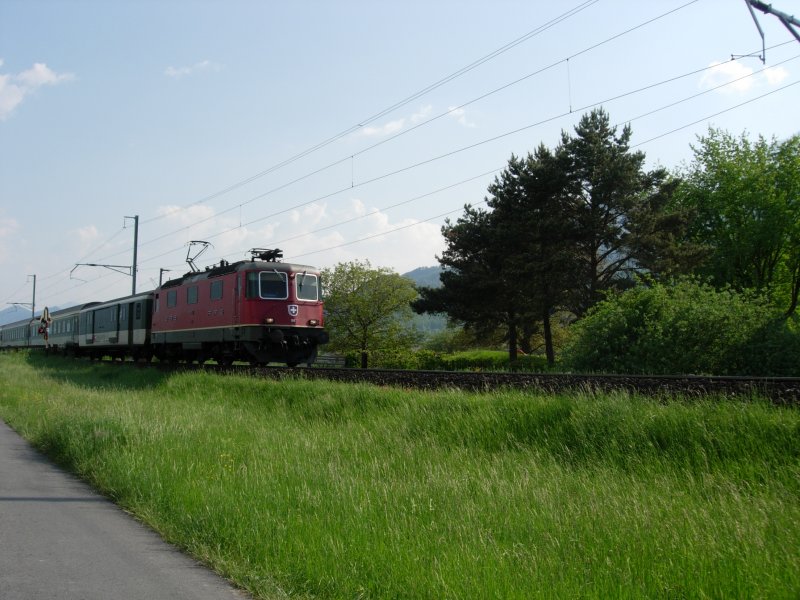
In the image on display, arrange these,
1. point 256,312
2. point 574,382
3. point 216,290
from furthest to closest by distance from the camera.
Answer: point 216,290 < point 256,312 < point 574,382

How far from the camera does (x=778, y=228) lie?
140 ft

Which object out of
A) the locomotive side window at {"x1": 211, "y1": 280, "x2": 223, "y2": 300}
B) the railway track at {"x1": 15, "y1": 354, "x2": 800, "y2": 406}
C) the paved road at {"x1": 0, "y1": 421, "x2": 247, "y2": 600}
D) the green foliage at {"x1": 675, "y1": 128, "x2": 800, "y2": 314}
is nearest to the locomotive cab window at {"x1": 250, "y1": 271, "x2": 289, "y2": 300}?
the locomotive side window at {"x1": 211, "y1": 280, "x2": 223, "y2": 300}

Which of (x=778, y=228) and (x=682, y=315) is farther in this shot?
(x=778, y=228)

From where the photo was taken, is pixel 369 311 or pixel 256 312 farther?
pixel 369 311

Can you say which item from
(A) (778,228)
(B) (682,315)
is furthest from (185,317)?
(A) (778,228)

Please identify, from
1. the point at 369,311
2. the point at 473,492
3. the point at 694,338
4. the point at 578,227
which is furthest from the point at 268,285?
the point at 369,311

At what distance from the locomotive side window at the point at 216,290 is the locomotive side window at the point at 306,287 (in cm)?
262

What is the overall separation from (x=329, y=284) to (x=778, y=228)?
1233 inches

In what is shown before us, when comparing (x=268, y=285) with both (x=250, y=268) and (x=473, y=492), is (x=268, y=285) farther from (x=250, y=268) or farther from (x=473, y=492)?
(x=473, y=492)

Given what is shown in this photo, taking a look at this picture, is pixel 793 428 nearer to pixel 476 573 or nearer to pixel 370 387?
pixel 476 573

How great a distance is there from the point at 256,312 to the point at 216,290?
107 inches

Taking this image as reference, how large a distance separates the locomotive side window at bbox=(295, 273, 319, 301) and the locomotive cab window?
0.54 metres

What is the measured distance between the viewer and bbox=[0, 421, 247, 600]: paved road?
4.56 metres

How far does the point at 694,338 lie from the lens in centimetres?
1934
